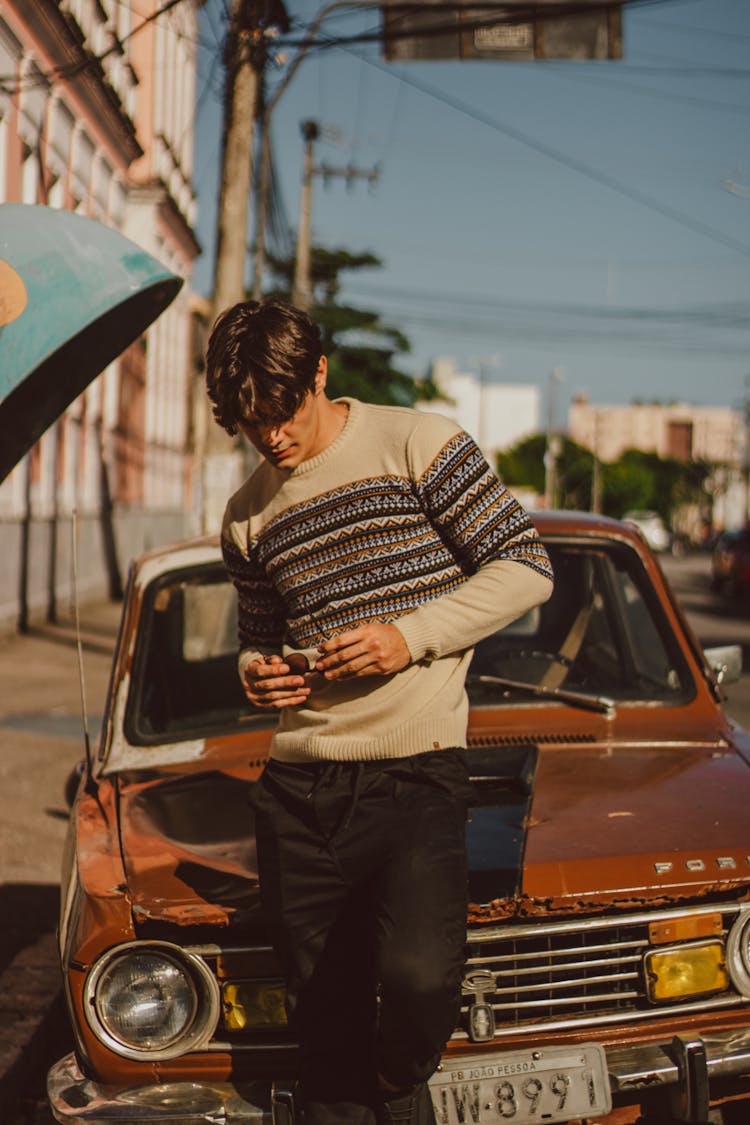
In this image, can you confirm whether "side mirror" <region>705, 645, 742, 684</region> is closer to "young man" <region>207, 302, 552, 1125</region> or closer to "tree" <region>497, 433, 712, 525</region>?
"young man" <region>207, 302, 552, 1125</region>

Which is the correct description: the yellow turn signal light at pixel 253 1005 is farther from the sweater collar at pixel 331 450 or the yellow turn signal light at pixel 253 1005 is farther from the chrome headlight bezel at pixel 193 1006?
the sweater collar at pixel 331 450

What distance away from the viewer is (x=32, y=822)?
7.48 m

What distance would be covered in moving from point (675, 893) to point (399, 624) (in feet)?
2.77

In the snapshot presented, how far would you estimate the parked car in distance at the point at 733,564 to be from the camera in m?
35.0

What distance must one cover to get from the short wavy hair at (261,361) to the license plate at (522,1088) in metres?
1.30

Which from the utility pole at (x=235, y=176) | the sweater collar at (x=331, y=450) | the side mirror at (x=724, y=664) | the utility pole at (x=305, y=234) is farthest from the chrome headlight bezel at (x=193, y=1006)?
the utility pole at (x=305, y=234)

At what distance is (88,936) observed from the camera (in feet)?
9.53

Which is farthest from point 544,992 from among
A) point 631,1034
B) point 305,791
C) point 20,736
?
point 20,736

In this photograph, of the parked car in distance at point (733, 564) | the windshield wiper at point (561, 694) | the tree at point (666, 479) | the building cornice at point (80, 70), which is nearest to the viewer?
the windshield wiper at point (561, 694)

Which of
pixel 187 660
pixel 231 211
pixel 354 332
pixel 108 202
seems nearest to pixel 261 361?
pixel 187 660

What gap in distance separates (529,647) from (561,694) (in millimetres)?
311

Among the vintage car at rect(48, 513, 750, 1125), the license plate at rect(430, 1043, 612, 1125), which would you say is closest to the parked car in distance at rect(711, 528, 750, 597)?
the vintage car at rect(48, 513, 750, 1125)

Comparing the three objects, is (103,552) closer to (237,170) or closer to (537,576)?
(237,170)

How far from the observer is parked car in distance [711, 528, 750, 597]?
35.0m
